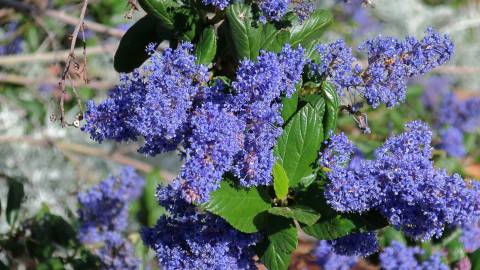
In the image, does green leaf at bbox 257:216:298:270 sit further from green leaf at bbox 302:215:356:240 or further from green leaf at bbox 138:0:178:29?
green leaf at bbox 138:0:178:29

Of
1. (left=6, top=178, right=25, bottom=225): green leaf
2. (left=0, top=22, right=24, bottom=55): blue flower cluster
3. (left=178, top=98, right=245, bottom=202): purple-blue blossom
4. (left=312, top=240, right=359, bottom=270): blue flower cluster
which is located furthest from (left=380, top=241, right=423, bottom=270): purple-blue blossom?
(left=0, top=22, right=24, bottom=55): blue flower cluster

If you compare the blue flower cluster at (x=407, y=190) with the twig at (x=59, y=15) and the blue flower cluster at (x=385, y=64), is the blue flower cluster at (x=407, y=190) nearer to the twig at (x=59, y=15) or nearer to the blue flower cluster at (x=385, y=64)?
the blue flower cluster at (x=385, y=64)

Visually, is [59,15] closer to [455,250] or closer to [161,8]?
[161,8]

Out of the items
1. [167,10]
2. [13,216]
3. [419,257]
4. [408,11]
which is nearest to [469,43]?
[408,11]

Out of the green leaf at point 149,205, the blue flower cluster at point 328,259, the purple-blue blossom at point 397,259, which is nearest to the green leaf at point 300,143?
the purple-blue blossom at point 397,259

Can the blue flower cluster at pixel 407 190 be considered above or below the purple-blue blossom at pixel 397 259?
below

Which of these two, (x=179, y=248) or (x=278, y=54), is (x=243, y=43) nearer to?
(x=278, y=54)
